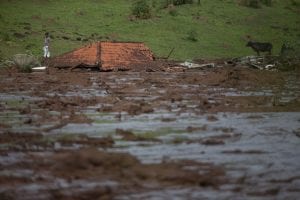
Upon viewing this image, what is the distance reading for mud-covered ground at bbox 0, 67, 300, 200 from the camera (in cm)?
593

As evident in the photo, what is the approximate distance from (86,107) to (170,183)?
22.1 feet

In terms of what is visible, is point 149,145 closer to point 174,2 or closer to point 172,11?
point 172,11

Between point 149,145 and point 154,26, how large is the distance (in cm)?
3124

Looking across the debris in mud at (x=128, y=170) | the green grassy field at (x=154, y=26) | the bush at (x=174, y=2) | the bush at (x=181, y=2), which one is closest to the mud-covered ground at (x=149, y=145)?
the debris in mud at (x=128, y=170)

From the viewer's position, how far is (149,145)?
8164 millimetres

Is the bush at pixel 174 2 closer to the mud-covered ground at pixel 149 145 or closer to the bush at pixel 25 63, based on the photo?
the bush at pixel 25 63

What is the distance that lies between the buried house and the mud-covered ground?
32.3 ft

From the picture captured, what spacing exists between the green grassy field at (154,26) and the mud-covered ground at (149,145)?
18.5 m

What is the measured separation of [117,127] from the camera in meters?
9.77

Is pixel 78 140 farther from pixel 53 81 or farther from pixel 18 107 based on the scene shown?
pixel 53 81

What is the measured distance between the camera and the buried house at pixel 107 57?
85.0 ft

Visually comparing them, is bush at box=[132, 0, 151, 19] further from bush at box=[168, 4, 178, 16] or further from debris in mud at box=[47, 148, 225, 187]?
debris in mud at box=[47, 148, 225, 187]

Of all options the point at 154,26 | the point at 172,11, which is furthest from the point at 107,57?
the point at 172,11

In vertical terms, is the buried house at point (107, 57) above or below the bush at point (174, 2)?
below
